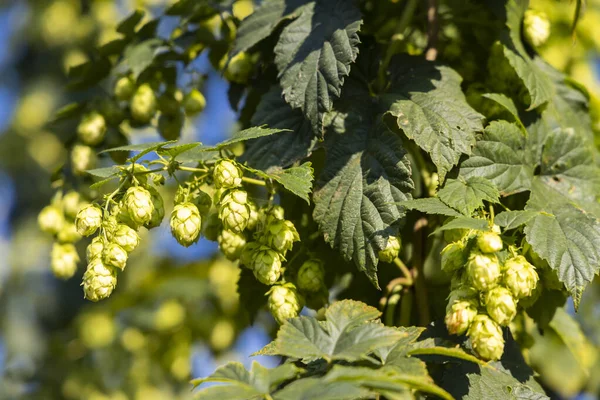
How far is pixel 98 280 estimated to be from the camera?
4.70ft

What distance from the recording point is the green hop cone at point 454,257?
4.74 ft

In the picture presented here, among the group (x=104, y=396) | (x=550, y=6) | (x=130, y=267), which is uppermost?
(x=550, y=6)

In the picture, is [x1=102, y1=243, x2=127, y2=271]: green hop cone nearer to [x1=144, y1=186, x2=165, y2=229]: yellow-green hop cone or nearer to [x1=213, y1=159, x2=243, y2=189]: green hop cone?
[x1=144, y1=186, x2=165, y2=229]: yellow-green hop cone

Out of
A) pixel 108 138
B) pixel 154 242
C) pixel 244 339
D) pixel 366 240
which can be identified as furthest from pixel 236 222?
pixel 154 242

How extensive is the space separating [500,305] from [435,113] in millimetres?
477

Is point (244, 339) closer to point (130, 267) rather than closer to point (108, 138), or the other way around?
point (108, 138)

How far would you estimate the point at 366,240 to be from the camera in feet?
5.01

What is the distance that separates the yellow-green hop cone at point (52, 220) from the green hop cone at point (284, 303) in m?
0.90

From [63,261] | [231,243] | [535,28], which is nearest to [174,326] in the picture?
[63,261]

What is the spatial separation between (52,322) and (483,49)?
6.26 meters

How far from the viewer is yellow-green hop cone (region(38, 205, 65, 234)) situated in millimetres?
2195

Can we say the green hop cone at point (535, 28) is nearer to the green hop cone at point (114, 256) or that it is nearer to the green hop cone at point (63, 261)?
the green hop cone at point (114, 256)

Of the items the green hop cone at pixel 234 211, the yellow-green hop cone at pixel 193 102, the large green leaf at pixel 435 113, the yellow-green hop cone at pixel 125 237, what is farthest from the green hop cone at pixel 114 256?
the yellow-green hop cone at pixel 193 102

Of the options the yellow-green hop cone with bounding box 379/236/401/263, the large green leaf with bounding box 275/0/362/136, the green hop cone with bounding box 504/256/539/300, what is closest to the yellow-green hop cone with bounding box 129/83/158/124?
the large green leaf with bounding box 275/0/362/136
